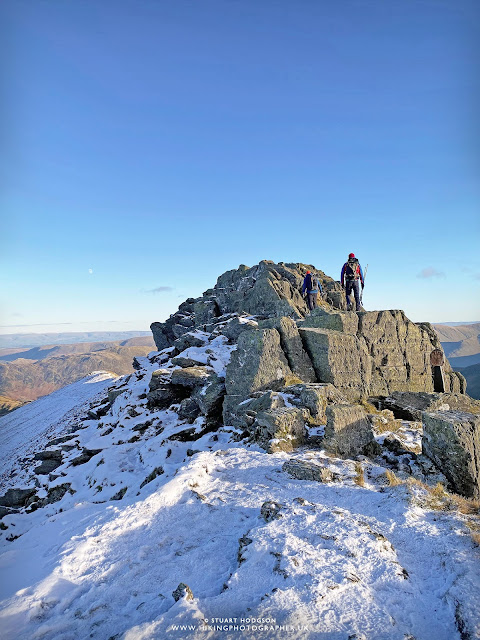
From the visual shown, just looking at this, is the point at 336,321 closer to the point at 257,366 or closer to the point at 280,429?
the point at 257,366

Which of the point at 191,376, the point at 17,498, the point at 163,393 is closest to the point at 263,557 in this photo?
the point at 191,376

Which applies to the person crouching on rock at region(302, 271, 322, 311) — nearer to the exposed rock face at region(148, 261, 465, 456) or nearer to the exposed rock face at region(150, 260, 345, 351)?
the exposed rock face at region(150, 260, 345, 351)

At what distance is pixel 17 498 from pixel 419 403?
872 inches

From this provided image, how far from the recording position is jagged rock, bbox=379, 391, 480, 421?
16.5 m

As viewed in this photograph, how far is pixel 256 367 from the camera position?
660 inches

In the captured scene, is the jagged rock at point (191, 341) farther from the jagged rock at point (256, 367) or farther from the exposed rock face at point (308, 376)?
the jagged rock at point (256, 367)

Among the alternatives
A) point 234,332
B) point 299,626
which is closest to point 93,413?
point 234,332

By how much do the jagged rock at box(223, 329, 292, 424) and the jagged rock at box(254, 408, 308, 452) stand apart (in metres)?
3.62

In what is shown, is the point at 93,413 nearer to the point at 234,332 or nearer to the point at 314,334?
the point at 234,332

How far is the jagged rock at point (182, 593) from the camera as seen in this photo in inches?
209

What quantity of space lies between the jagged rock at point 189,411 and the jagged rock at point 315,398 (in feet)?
21.7

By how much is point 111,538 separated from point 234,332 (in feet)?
67.2

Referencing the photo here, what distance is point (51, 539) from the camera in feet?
26.4

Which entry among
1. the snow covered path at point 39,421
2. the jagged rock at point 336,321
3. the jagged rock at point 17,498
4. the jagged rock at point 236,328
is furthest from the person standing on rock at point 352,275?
the snow covered path at point 39,421
